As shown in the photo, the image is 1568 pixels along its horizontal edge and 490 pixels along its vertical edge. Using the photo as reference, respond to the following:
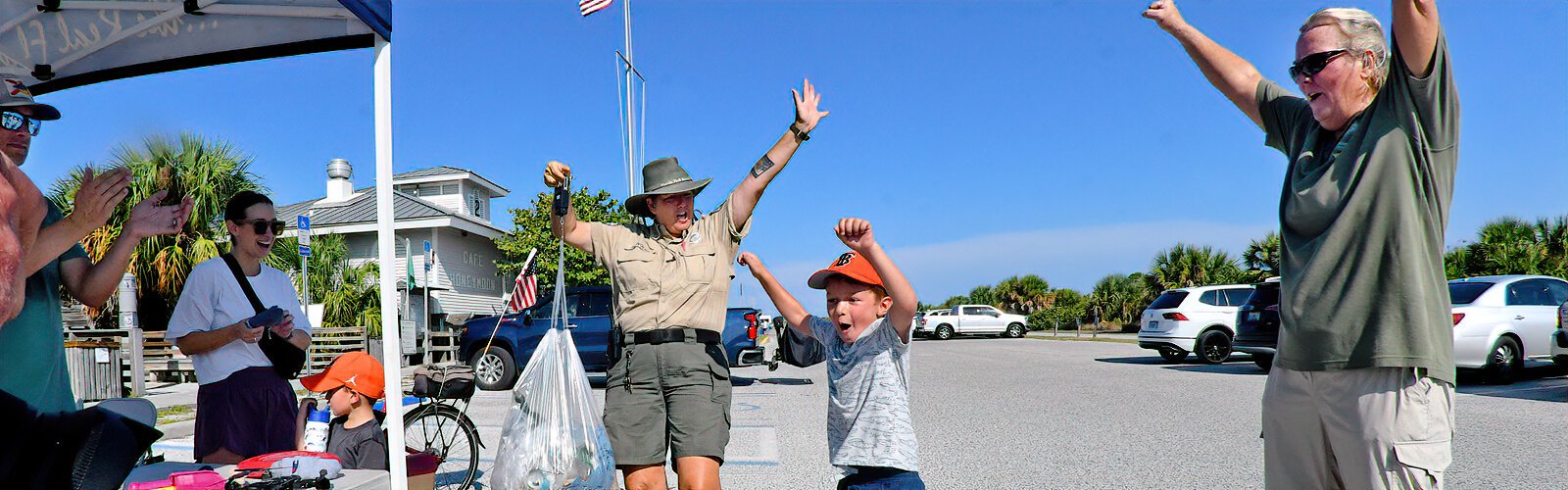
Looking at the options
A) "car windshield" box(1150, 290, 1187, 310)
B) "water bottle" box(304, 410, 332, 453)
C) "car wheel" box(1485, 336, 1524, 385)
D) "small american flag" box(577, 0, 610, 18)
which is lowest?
"car wheel" box(1485, 336, 1524, 385)

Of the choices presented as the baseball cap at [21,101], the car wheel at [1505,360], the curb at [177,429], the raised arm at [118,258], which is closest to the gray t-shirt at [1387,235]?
the raised arm at [118,258]

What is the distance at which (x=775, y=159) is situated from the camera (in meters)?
3.69

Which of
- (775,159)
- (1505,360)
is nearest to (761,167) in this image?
(775,159)

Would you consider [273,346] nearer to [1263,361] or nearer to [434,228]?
[1263,361]

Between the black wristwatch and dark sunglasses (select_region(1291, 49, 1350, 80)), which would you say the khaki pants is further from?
the black wristwatch

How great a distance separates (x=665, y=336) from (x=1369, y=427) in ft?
7.64

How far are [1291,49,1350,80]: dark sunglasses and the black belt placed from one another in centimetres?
225

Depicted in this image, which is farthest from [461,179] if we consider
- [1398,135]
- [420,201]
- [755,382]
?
[1398,135]

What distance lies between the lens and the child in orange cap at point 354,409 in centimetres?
426

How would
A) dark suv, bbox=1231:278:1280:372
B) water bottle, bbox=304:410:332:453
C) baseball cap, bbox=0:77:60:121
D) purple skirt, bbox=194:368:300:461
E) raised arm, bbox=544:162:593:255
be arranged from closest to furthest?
1. baseball cap, bbox=0:77:60:121
2. purple skirt, bbox=194:368:300:461
3. raised arm, bbox=544:162:593:255
4. water bottle, bbox=304:410:332:453
5. dark suv, bbox=1231:278:1280:372

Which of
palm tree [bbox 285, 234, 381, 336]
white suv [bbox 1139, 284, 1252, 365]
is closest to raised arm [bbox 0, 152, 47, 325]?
white suv [bbox 1139, 284, 1252, 365]

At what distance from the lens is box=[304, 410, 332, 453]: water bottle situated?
3.95 meters

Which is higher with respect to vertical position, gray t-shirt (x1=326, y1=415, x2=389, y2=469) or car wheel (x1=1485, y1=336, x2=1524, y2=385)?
gray t-shirt (x1=326, y1=415, x2=389, y2=469)

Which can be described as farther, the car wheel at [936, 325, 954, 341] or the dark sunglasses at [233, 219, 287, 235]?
the car wheel at [936, 325, 954, 341]
